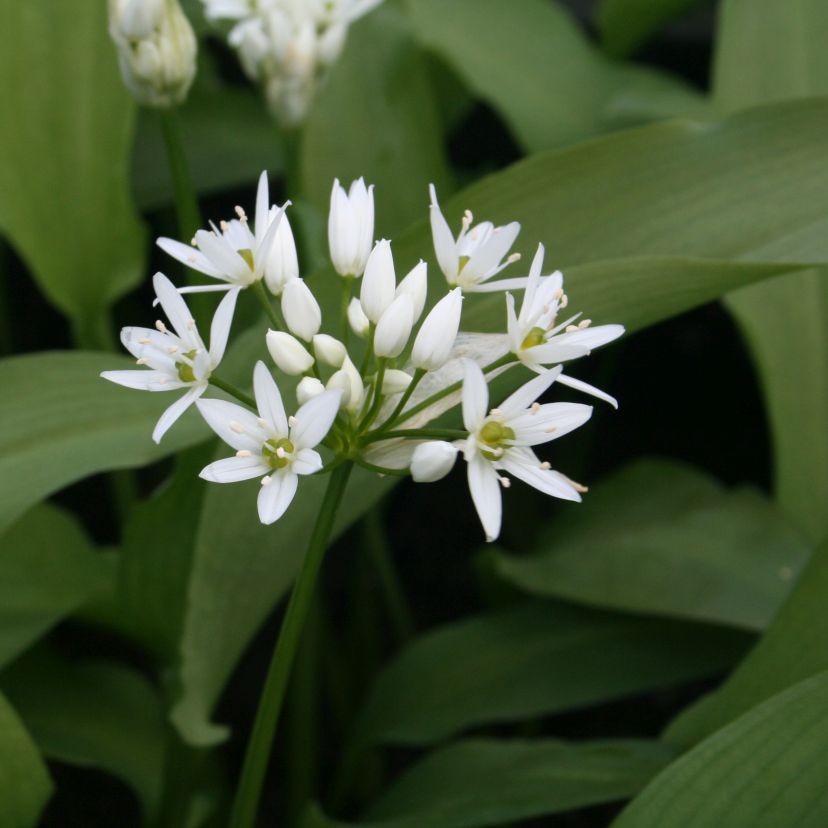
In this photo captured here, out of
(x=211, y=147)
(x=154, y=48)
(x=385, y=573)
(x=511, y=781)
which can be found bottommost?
(x=385, y=573)

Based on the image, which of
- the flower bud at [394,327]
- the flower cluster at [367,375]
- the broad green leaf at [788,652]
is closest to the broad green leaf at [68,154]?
the flower cluster at [367,375]

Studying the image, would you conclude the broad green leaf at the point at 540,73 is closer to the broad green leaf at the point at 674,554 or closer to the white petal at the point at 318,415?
the broad green leaf at the point at 674,554

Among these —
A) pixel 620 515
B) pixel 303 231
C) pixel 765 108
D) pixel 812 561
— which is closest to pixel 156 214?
pixel 303 231

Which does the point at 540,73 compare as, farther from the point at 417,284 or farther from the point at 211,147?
the point at 417,284

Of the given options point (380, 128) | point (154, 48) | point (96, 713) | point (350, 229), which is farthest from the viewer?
point (380, 128)

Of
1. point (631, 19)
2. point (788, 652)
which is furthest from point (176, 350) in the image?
point (631, 19)

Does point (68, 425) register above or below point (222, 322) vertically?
below

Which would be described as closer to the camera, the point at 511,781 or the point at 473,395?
the point at 473,395

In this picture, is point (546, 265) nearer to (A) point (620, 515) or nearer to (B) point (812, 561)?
(B) point (812, 561)
